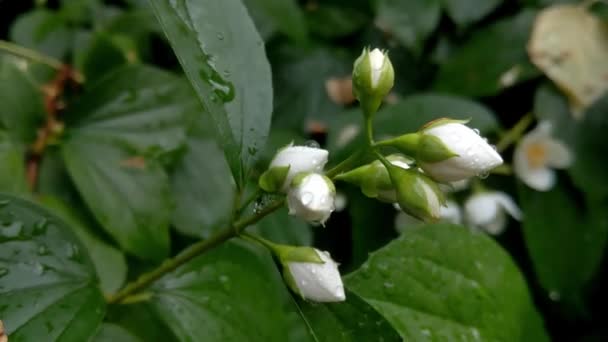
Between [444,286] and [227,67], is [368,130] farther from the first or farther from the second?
[444,286]

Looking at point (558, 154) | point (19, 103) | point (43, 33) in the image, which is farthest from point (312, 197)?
point (558, 154)

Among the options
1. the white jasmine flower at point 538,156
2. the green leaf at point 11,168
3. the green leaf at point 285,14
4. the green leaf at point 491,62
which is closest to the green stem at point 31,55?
the green leaf at point 11,168

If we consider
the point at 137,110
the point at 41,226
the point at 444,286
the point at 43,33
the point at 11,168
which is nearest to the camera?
the point at 41,226

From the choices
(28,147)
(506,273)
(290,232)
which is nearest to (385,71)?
(506,273)

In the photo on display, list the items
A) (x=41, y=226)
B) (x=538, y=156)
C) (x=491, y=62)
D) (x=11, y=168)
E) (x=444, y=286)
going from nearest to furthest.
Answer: (x=41, y=226) < (x=444, y=286) < (x=11, y=168) < (x=538, y=156) < (x=491, y=62)

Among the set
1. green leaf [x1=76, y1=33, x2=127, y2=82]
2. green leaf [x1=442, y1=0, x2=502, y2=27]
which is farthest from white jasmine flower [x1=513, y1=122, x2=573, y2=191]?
green leaf [x1=76, y1=33, x2=127, y2=82]

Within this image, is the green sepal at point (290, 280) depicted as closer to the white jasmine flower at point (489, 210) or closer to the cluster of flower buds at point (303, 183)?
the cluster of flower buds at point (303, 183)

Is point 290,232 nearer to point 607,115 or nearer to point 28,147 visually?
point 28,147
